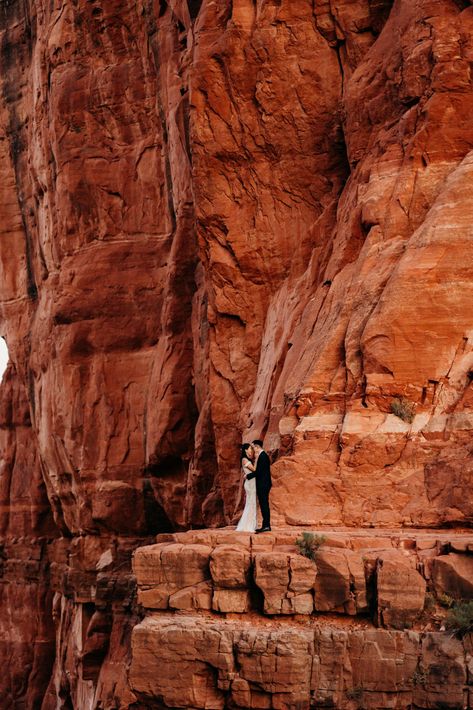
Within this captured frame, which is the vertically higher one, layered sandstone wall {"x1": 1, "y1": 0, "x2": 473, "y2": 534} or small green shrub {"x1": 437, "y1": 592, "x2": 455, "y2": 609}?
layered sandstone wall {"x1": 1, "y1": 0, "x2": 473, "y2": 534}

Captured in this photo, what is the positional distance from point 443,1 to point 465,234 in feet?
12.8

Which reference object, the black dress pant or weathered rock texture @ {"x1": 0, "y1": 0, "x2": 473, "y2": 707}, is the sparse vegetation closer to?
weathered rock texture @ {"x1": 0, "y1": 0, "x2": 473, "y2": 707}

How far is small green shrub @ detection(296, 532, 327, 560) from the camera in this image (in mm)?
16891

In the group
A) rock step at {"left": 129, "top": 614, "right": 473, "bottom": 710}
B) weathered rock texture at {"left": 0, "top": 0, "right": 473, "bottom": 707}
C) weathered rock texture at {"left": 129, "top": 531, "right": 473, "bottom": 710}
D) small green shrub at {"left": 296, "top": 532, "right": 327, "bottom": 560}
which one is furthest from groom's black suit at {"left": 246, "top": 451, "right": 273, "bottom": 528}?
rock step at {"left": 129, "top": 614, "right": 473, "bottom": 710}

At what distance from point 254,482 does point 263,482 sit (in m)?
0.29

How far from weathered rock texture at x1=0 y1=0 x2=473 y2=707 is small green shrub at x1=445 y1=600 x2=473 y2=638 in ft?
1.42

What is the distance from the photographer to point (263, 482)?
62.1ft

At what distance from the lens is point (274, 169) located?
25672 mm

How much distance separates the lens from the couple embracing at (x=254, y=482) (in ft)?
61.5

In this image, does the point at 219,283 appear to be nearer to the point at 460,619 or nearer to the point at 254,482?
the point at 254,482

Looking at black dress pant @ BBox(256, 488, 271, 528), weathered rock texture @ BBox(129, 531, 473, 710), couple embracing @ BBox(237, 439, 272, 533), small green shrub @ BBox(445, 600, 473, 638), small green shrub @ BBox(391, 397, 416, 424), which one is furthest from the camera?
small green shrub @ BBox(391, 397, 416, 424)

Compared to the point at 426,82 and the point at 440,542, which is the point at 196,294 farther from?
the point at 440,542

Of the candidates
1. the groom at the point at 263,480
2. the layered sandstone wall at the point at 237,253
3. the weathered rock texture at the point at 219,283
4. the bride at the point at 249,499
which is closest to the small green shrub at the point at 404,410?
the weathered rock texture at the point at 219,283

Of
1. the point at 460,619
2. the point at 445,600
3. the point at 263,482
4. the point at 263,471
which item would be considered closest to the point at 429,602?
the point at 445,600
